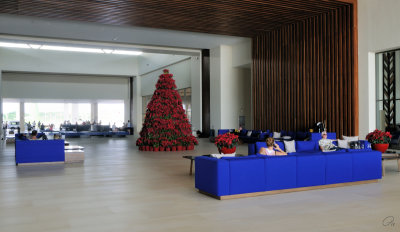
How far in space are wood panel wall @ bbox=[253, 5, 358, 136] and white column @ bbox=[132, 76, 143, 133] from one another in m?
14.6

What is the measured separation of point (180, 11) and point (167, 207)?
10.5 metres

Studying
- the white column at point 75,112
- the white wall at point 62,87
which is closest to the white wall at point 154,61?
the white wall at point 62,87

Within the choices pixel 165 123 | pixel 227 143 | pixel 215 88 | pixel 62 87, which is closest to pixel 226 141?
pixel 227 143

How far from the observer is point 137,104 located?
3275cm

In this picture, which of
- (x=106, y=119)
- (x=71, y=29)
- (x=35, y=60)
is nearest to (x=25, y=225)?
(x=71, y=29)

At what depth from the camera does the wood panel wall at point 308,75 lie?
14.2m

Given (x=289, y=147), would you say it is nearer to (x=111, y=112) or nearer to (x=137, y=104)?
(x=137, y=104)

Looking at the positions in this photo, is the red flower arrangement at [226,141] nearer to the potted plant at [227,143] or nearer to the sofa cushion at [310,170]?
the potted plant at [227,143]

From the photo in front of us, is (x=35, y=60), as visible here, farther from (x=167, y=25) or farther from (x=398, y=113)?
(x=398, y=113)

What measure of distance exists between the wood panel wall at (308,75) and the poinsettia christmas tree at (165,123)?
4841 mm

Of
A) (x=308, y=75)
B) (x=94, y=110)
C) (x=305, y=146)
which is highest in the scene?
(x=308, y=75)

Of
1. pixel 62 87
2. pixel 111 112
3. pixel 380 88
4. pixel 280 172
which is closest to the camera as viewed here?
pixel 280 172

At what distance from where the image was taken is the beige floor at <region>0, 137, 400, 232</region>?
4840 millimetres

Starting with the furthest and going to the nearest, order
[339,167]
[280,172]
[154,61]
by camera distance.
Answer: [154,61], [339,167], [280,172]
